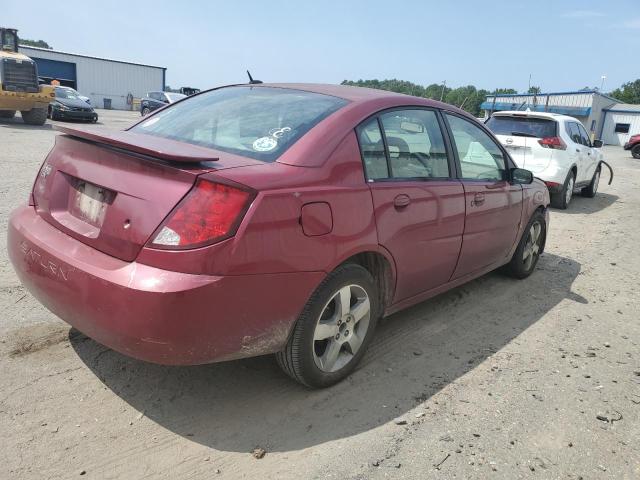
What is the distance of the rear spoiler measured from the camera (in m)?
2.40

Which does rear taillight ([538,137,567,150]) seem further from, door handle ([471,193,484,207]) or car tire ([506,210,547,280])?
door handle ([471,193,484,207])

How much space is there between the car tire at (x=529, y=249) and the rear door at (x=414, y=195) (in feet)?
5.11

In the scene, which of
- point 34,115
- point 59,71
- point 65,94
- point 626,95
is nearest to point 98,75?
point 59,71

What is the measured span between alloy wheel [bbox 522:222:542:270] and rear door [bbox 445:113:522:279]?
21.0 inches

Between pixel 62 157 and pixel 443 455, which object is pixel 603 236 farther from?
pixel 62 157

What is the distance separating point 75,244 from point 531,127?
30.0 feet

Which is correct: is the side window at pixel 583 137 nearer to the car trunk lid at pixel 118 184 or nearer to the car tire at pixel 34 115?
the car trunk lid at pixel 118 184

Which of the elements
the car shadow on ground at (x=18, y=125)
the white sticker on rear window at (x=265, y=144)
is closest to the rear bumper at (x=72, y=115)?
the car shadow on ground at (x=18, y=125)

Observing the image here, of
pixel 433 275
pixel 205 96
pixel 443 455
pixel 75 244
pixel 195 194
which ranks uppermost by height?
pixel 205 96

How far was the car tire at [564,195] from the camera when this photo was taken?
9906 millimetres

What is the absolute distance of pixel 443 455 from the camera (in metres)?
2.59

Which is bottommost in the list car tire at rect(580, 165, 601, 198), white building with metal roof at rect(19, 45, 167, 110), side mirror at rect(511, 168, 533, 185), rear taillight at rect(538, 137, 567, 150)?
car tire at rect(580, 165, 601, 198)

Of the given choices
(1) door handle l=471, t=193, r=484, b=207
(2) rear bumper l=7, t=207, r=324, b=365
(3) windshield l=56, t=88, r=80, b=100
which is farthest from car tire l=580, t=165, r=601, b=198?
(3) windshield l=56, t=88, r=80, b=100

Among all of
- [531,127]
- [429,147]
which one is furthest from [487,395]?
[531,127]
